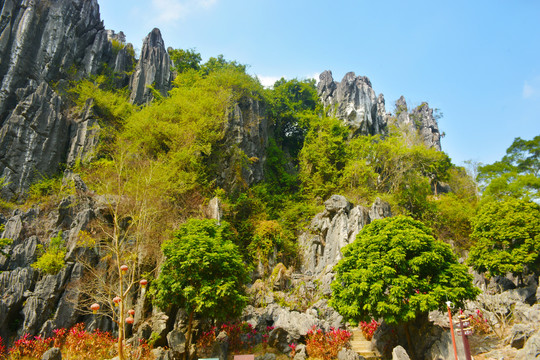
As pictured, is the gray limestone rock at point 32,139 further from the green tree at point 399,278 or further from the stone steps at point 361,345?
the stone steps at point 361,345

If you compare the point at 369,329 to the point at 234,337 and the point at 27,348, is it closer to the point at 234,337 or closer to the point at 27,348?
the point at 234,337

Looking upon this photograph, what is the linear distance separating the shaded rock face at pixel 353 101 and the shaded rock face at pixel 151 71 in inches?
571

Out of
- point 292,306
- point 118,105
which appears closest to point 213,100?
point 118,105

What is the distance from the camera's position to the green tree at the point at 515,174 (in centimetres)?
1952

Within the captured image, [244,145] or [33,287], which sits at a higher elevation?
[244,145]

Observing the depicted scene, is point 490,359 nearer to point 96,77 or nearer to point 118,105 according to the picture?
point 118,105

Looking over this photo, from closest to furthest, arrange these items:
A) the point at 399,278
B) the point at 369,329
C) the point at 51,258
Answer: the point at 399,278
the point at 51,258
the point at 369,329

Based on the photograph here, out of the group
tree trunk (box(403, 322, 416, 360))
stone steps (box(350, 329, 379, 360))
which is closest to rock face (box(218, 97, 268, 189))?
stone steps (box(350, 329, 379, 360))

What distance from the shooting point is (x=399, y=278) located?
36.2 ft

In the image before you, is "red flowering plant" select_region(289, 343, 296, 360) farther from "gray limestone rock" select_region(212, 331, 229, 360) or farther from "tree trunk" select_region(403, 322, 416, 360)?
"tree trunk" select_region(403, 322, 416, 360)

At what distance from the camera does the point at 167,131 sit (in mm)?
19281

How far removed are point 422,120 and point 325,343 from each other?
36488 mm

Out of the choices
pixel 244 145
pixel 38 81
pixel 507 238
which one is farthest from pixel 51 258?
pixel 507 238

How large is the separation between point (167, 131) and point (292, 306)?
11919 millimetres
